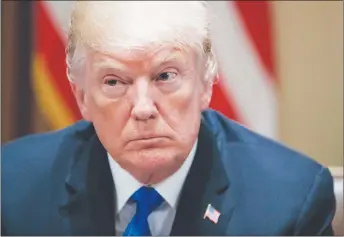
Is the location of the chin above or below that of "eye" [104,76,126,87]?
below

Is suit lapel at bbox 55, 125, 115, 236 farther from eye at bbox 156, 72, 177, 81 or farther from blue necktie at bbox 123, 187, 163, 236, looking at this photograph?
eye at bbox 156, 72, 177, 81

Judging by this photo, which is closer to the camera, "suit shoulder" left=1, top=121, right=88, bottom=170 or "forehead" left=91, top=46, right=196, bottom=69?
"forehead" left=91, top=46, right=196, bottom=69

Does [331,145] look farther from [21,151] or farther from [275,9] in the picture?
[21,151]

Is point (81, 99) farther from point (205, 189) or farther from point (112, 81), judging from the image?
point (205, 189)

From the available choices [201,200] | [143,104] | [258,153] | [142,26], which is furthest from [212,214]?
[142,26]

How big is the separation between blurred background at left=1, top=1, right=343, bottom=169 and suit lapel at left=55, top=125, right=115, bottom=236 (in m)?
0.10

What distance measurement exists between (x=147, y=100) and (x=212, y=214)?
0.24 meters

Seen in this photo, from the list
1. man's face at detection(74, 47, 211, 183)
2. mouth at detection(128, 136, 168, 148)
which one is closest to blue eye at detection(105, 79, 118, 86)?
man's face at detection(74, 47, 211, 183)

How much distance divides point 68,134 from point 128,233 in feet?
0.71

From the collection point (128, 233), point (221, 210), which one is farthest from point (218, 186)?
point (128, 233)

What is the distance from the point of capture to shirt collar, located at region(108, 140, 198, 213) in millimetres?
973

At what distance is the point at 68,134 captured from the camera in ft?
3.39

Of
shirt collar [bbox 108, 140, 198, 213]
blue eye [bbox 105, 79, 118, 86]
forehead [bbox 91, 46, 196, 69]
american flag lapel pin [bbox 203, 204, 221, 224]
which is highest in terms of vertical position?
forehead [bbox 91, 46, 196, 69]

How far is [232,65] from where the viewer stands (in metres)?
1.02
